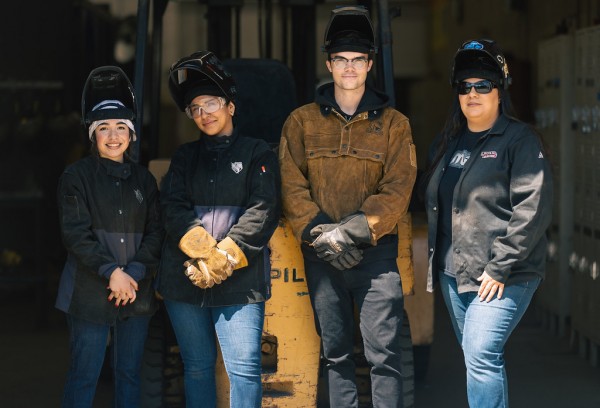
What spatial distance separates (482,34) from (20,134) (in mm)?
5590

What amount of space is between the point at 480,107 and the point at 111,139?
144cm

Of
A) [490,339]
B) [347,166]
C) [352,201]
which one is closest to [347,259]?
[352,201]

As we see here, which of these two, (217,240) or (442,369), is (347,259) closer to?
(217,240)

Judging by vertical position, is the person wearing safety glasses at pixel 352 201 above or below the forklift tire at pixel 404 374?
above

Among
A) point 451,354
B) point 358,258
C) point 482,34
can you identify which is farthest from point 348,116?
point 482,34

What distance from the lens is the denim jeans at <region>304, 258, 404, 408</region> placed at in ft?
14.4

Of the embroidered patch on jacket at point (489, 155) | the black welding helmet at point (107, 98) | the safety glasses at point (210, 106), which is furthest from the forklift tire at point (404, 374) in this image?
the black welding helmet at point (107, 98)

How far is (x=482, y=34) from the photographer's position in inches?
484

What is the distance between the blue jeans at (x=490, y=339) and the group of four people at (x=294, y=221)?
10mm

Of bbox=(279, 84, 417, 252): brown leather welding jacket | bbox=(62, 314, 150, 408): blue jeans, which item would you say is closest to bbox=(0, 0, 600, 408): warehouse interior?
bbox=(279, 84, 417, 252): brown leather welding jacket

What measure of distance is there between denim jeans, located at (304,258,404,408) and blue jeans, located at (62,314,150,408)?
73 cm

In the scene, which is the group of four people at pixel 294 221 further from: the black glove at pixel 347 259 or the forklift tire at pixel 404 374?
the forklift tire at pixel 404 374

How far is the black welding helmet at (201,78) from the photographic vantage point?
4.43 m

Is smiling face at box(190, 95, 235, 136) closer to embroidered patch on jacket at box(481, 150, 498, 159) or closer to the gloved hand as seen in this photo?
the gloved hand
